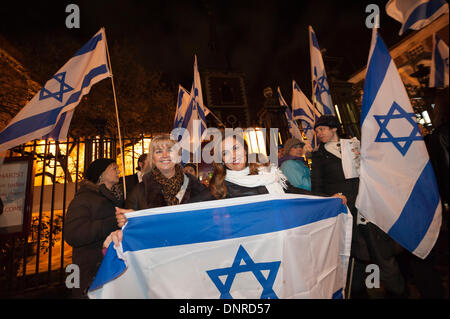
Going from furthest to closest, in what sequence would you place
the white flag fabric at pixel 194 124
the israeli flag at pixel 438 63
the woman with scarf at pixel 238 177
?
the white flag fabric at pixel 194 124 < the israeli flag at pixel 438 63 < the woman with scarf at pixel 238 177

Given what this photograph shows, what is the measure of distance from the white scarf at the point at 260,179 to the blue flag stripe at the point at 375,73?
1330mm

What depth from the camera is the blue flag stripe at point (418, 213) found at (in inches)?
92.8

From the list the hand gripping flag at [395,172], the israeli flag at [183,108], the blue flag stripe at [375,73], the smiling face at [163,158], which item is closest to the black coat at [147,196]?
the smiling face at [163,158]

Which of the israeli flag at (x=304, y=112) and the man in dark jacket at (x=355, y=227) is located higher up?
the israeli flag at (x=304, y=112)

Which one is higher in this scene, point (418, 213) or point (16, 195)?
point (16, 195)

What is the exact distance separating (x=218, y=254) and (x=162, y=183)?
3.34ft

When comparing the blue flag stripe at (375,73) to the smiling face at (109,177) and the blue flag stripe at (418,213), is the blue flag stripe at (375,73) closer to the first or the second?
the blue flag stripe at (418,213)

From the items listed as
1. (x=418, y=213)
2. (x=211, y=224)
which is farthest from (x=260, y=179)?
(x=418, y=213)

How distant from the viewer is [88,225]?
241cm

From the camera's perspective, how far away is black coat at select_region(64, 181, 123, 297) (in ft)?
7.79

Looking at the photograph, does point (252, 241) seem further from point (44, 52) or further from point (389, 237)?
point (44, 52)

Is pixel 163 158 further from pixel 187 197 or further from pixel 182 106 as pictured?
pixel 182 106

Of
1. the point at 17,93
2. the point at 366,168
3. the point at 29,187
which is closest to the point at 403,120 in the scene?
the point at 366,168

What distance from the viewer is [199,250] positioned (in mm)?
1916
